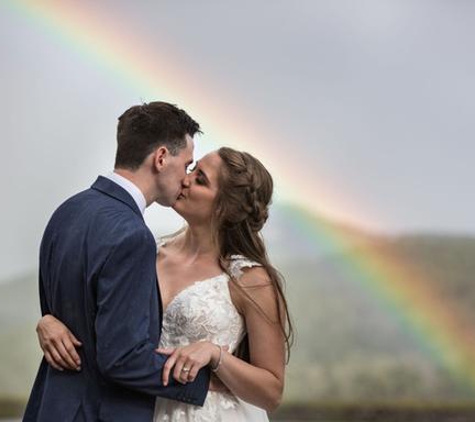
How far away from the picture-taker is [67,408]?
1.39m

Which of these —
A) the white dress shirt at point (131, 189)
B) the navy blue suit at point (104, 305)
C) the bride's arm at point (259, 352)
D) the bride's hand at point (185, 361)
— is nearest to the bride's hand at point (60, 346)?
the navy blue suit at point (104, 305)

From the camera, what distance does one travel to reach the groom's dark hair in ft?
4.81

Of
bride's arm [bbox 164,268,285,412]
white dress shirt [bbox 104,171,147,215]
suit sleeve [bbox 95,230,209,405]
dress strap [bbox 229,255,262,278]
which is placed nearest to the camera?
suit sleeve [bbox 95,230,209,405]

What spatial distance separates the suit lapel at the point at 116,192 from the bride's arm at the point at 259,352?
436 mm

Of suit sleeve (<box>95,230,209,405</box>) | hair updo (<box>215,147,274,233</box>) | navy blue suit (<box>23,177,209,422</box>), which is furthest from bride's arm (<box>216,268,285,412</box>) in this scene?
suit sleeve (<box>95,230,209,405</box>)

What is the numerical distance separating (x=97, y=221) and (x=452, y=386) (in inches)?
240

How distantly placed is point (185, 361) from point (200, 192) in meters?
0.52

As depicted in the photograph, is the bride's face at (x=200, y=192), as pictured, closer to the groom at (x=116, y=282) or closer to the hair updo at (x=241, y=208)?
the hair updo at (x=241, y=208)

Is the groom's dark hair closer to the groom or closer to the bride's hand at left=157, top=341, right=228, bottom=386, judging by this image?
the groom

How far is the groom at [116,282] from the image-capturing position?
133cm

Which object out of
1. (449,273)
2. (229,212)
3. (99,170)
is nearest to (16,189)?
(99,170)

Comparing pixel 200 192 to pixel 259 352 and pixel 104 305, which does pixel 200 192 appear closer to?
pixel 259 352

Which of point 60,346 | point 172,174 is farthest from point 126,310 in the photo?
point 172,174

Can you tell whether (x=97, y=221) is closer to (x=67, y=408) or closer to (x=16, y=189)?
(x=67, y=408)
